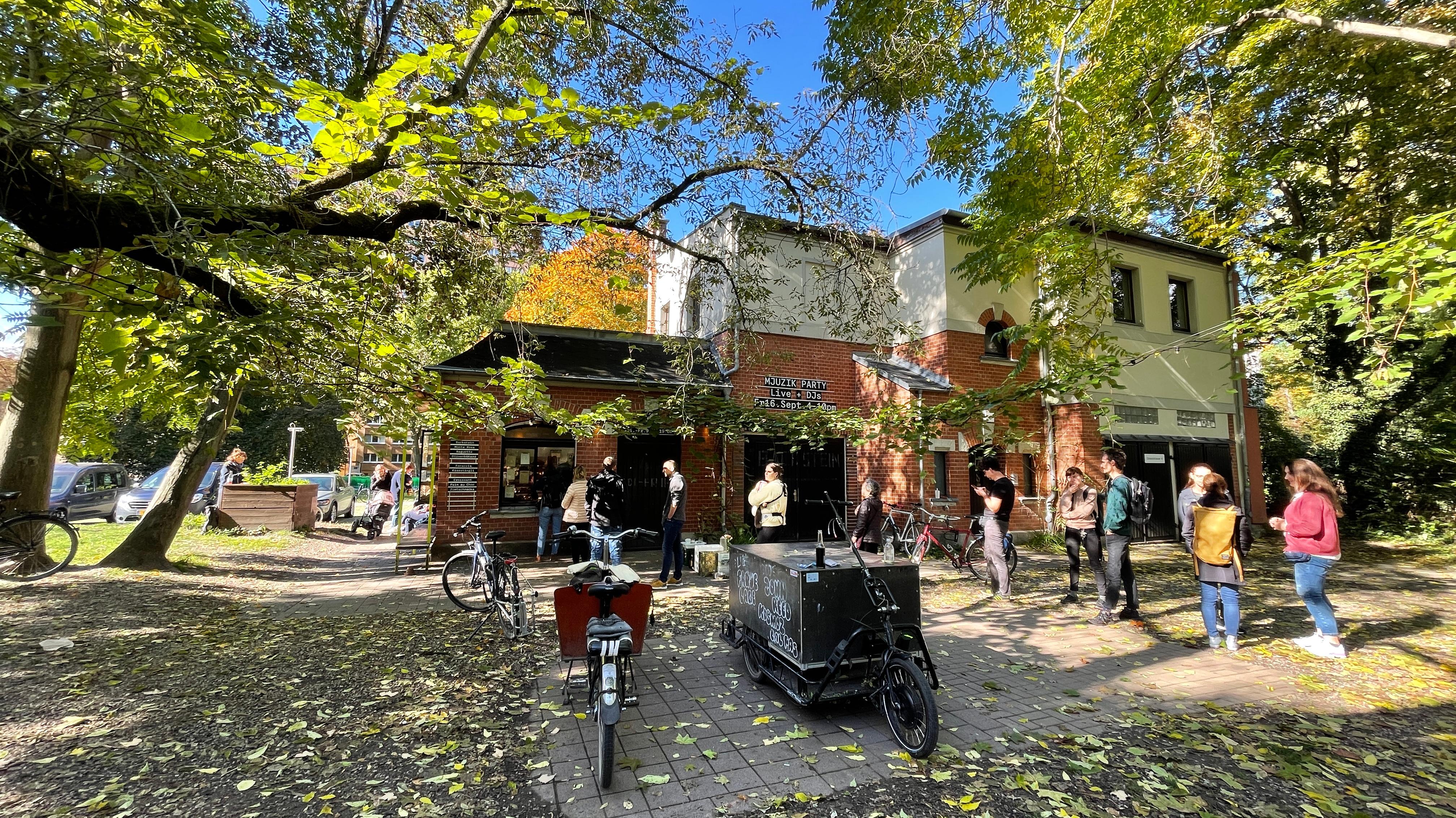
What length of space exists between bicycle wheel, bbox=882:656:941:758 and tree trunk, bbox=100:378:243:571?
974 cm

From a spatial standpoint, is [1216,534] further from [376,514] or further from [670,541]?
[376,514]

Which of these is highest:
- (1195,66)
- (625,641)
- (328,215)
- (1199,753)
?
(1195,66)

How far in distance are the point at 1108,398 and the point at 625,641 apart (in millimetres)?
13365

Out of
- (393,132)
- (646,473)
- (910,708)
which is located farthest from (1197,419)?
(393,132)

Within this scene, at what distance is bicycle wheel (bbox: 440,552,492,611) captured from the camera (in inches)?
261

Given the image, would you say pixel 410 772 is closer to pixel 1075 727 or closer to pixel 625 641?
pixel 625 641

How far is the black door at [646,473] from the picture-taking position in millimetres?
11602

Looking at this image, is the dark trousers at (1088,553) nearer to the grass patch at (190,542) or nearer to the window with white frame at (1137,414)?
the window with white frame at (1137,414)

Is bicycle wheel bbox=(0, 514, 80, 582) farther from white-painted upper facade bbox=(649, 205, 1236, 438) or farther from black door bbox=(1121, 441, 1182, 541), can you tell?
black door bbox=(1121, 441, 1182, 541)

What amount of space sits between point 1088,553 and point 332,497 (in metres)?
21.7

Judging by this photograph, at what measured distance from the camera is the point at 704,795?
3104 mm

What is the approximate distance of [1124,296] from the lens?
14.7 meters

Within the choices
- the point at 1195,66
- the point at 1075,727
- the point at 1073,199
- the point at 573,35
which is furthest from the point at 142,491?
the point at 1195,66

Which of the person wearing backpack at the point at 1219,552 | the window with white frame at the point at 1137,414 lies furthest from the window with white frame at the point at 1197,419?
the person wearing backpack at the point at 1219,552
